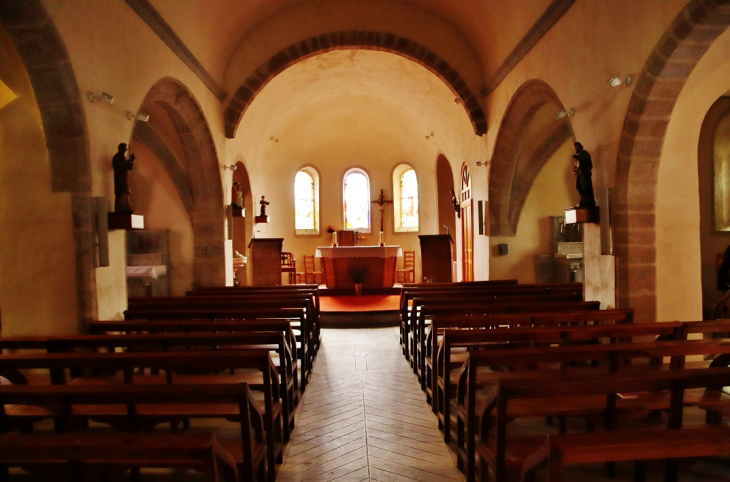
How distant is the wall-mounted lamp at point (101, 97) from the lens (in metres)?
4.92

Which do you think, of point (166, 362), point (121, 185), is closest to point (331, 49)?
point (121, 185)

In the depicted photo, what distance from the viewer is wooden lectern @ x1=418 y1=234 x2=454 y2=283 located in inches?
447

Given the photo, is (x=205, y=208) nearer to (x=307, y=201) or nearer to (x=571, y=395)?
(x=307, y=201)

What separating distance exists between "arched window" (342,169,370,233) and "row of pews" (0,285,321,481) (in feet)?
36.3

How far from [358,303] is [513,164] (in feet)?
13.0

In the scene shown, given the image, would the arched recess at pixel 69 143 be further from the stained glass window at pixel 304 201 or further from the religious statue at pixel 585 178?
the stained glass window at pixel 304 201

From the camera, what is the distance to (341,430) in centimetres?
380

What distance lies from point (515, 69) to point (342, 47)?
11.0ft

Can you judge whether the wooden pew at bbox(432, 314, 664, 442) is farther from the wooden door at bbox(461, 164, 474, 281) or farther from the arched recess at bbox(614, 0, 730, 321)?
the wooden door at bbox(461, 164, 474, 281)

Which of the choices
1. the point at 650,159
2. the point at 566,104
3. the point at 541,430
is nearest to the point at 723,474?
the point at 541,430

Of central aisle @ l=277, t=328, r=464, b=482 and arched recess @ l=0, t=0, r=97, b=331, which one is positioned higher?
arched recess @ l=0, t=0, r=97, b=331

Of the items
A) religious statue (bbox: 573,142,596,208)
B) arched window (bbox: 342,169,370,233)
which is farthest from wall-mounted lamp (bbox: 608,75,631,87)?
arched window (bbox: 342,169,370,233)

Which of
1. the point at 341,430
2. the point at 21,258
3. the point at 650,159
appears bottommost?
the point at 341,430

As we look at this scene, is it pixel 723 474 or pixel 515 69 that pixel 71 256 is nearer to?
pixel 723 474
